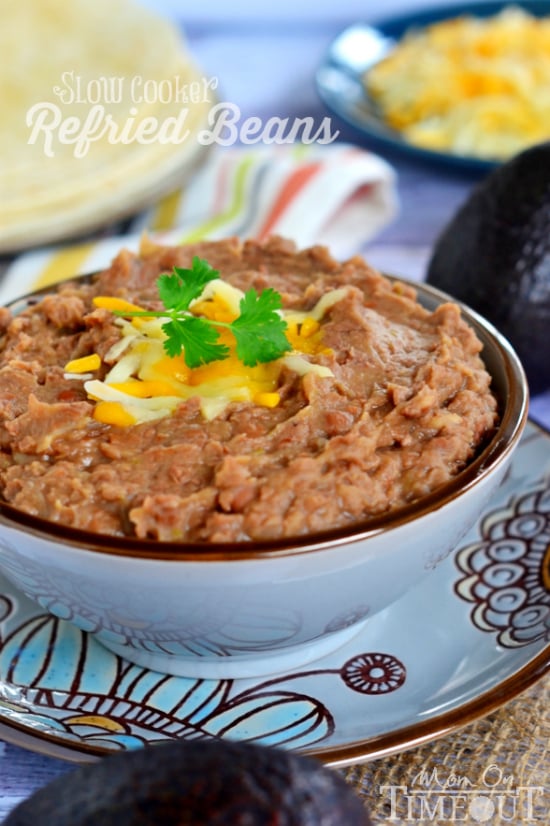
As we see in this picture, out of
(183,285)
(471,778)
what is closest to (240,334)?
(183,285)

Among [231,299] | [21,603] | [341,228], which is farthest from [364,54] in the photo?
[21,603]

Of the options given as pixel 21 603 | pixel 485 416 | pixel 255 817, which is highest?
pixel 255 817

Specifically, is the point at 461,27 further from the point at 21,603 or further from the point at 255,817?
the point at 255,817

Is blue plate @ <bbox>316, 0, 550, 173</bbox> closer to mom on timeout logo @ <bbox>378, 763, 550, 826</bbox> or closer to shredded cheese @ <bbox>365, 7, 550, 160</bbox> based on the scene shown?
shredded cheese @ <bbox>365, 7, 550, 160</bbox>

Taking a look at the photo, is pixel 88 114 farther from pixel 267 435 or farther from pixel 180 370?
pixel 267 435

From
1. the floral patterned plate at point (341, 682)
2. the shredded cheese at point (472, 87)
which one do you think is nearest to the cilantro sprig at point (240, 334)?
the floral patterned plate at point (341, 682)

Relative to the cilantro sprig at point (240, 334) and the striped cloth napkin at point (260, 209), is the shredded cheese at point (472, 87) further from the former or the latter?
the cilantro sprig at point (240, 334)
